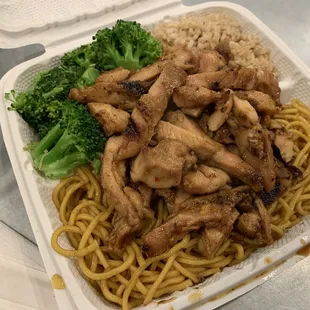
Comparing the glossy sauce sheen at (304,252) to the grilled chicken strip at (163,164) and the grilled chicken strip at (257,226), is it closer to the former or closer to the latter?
the grilled chicken strip at (257,226)

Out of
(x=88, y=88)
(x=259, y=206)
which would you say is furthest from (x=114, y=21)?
(x=259, y=206)

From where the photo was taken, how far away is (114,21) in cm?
286

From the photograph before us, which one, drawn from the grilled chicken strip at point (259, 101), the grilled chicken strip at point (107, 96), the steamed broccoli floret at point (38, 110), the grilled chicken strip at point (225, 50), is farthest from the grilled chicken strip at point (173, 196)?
the grilled chicken strip at point (225, 50)

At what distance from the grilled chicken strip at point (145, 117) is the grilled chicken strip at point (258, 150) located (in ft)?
1.26

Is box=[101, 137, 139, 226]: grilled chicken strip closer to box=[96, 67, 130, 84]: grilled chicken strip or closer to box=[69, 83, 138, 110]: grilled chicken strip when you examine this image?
box=[69, 83, 138, 110]: grilled chicken strip

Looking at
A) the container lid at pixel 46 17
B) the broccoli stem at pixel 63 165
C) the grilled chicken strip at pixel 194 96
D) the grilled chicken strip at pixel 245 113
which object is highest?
the container lid at pixel 46 17

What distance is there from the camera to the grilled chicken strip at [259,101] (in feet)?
7.38

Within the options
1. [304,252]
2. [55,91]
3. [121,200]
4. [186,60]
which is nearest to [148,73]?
[186,60]

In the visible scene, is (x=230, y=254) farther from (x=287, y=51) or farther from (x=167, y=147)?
(x=287, y=51)

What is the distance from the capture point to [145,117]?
2.08 m

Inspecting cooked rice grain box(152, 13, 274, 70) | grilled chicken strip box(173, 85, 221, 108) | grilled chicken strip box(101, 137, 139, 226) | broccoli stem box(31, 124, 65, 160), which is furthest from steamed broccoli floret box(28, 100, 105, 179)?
cooked rice grain box(152, 13, 274, 70)

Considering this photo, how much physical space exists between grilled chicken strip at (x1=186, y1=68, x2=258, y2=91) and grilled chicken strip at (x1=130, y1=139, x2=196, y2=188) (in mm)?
435

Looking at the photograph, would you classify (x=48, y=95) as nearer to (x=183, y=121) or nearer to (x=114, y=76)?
(x=114, y=76)

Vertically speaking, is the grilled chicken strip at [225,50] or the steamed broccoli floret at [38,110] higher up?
the grilled chicken strip at [225,50]
